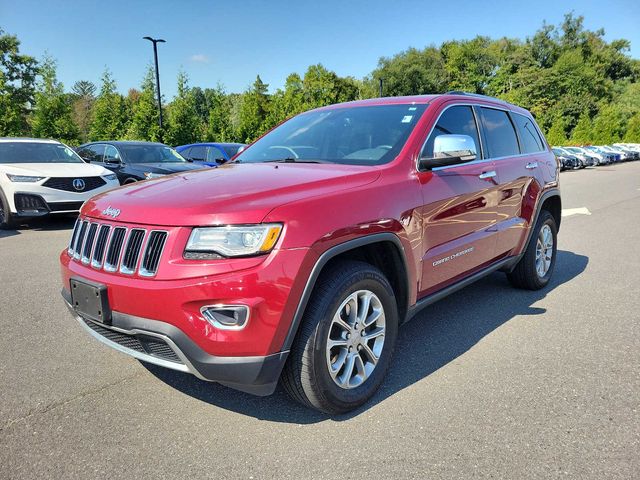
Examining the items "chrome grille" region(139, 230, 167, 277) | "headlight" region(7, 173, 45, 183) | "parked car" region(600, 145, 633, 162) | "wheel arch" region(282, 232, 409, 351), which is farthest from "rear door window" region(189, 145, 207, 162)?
"parked car" region(600, 145, 633, 162)

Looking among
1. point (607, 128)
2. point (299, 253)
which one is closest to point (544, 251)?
point (299, 253)

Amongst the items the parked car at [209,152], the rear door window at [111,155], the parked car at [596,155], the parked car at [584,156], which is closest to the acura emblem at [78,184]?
the rear door window at [111,155]

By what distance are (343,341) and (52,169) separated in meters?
7.85

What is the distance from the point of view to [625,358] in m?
3.39

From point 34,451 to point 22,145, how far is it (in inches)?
333

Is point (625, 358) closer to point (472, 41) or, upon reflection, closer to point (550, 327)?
point (550, 327)

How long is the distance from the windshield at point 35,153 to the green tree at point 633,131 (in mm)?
66446

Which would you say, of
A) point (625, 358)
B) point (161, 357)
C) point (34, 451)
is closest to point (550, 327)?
point (625, 358)

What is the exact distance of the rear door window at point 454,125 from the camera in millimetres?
3260

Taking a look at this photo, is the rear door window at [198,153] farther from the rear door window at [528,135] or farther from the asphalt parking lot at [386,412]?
the rear door window at [528,135]

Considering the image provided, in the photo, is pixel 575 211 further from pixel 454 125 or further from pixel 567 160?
pixel 567 160

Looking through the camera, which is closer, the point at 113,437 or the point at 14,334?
the point at 113,437

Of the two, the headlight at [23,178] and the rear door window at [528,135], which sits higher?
the rear door window at [528,135]

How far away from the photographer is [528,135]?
484 centimetres
